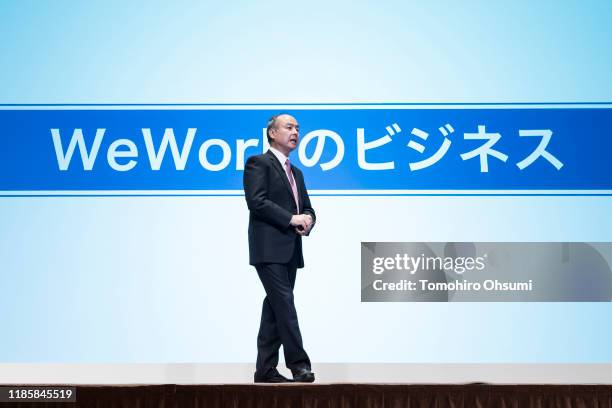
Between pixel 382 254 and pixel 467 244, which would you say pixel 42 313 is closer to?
pixel 382 254

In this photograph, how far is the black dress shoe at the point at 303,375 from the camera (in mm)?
2771

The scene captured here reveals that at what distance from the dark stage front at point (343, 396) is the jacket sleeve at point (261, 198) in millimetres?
594

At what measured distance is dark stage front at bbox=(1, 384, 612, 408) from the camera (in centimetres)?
267

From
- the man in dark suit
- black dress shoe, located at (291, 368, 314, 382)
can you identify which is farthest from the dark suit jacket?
black dress shoe, located at (291, 368, 314, 382)

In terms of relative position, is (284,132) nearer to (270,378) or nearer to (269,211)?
(269,211)

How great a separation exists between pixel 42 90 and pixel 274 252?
1948mm

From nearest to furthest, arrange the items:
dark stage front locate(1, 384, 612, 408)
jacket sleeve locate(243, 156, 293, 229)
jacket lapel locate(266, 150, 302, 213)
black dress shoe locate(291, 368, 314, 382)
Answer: dark stage front locate(1, 384, 612, 408), black dress shoe locate(291, 368, 314, 382), jacket sleeve locate(243, 156, 293, 229), jacket lapel locate(266, 150, 302, 213)

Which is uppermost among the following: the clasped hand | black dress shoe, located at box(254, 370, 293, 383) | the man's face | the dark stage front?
the man's face

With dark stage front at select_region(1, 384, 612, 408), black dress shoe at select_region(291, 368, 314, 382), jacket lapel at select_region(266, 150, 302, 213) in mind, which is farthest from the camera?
jacket lapel at select_region(266, 150, 302, 213)

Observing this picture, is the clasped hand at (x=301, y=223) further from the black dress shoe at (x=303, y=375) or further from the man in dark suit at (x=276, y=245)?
the black dress shoe at (x=303, y=375)

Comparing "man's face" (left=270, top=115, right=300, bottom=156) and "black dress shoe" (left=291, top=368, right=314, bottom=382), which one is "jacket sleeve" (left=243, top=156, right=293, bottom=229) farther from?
"black dress shoe" (left=291, top=368, right=314, bottom=382)

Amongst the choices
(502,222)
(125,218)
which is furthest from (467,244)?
(125,218)

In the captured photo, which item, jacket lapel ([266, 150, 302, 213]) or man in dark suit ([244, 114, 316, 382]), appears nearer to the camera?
man in dark suit ([244, 114, 316, 382])

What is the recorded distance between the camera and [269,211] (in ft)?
9.46
